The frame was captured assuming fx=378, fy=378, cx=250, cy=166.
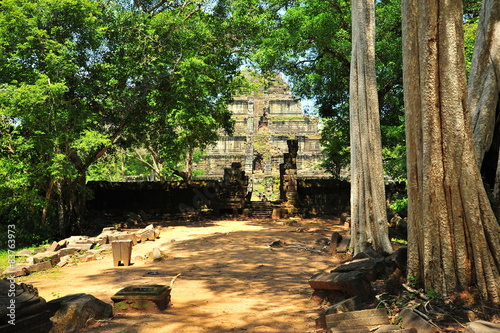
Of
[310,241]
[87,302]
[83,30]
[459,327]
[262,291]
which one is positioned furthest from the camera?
[83,30]

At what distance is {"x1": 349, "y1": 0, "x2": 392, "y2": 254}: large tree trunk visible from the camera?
22.4ft

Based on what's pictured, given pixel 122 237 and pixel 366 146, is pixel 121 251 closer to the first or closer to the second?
pixel 122 237

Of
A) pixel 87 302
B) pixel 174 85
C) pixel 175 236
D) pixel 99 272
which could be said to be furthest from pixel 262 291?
pixel 174 85

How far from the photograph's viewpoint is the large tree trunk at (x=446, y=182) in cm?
341

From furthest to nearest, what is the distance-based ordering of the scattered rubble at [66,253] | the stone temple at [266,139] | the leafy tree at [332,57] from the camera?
the stone temple at [266,139] < the leafy tree at [332,57] < the scattered rubble at [66,253]

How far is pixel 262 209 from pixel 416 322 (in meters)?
15.5

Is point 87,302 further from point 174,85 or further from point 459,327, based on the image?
point 174,85

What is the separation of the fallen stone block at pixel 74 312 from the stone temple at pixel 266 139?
24.9m

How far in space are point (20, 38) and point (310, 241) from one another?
9.49 m

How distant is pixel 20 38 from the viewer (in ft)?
33.3

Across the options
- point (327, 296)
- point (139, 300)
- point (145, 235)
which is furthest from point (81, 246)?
point (327, 296)

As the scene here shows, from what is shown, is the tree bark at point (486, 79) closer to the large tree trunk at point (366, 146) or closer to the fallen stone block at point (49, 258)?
the large tree trunk at point (366, 146)

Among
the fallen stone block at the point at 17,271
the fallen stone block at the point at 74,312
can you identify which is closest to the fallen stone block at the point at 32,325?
the fallen stone block at the point at 74,312

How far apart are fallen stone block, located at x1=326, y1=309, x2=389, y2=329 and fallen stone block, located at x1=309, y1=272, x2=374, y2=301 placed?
0.72 m
